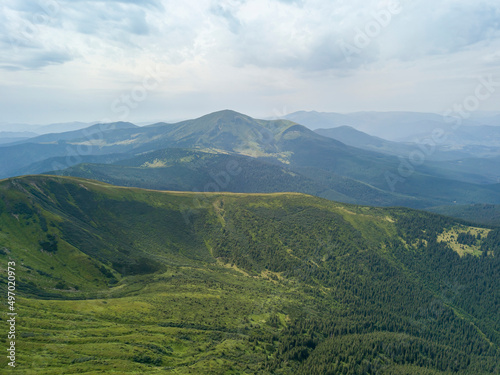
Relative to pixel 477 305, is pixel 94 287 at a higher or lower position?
higher

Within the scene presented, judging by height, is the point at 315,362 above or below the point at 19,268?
below

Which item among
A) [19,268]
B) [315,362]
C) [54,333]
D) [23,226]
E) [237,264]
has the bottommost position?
[315,362]

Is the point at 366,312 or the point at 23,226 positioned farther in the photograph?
the point at 366,312

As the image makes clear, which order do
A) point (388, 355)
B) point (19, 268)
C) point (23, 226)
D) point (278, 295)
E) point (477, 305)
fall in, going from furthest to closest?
point (477, 305) → point (278, 295) → point (23, 226) → point (388, 355) → point (19, 268)

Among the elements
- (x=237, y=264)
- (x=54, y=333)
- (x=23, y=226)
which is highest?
(x=23, y=226)

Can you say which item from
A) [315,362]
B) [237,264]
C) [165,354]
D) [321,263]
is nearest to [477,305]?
[321,263]

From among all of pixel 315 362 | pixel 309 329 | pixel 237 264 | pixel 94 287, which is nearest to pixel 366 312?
pixel 309 329

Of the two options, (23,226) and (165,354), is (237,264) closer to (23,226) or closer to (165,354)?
(165,354)

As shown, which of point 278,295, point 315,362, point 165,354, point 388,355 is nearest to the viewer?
point 165,354

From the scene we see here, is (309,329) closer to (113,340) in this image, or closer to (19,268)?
(113,340)
